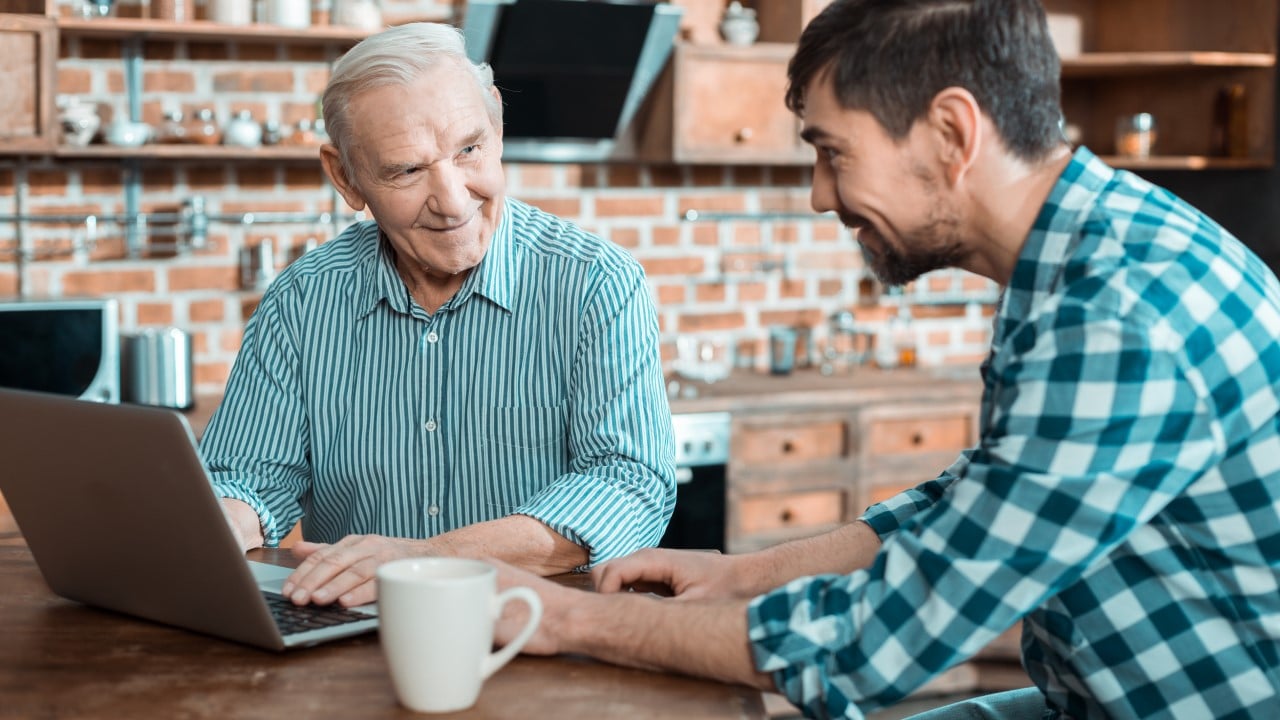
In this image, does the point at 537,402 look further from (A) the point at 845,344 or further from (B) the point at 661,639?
(A) the point at 845,344

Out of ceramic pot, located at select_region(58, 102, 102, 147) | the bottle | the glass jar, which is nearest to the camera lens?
ceramic pot, located at select_region(58, 102, 102, 147)

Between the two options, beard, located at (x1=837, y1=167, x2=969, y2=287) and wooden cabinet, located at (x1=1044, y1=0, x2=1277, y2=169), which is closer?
beard, located at (x1=837, y1=167, x2=969, y2=287)

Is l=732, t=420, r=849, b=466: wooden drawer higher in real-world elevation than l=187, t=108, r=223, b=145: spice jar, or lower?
lower

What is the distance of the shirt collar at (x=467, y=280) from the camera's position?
6.15 feet

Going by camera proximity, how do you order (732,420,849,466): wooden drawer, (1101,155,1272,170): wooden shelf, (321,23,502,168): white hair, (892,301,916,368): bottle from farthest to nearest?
(892,301,916,368): bottle, (1101,155,1272,170): wooden shelf, (732,420,849,466): wooden drawer, (321,23,502,168): white hair

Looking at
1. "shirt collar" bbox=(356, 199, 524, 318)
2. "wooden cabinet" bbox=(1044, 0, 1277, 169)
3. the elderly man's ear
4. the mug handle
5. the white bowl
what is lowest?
the mug handle

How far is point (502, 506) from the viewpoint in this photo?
6.18 feet

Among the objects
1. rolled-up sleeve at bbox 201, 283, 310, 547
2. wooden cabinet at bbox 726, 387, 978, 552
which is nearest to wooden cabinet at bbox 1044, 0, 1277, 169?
wooden cabinet at bbox 726, 387, 978, 552

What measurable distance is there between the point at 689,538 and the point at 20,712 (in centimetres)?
261

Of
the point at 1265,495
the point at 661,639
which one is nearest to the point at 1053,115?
the point at 1265,495

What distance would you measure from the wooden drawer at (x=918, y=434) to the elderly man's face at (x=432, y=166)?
212 cm

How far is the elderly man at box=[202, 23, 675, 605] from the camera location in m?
1.76

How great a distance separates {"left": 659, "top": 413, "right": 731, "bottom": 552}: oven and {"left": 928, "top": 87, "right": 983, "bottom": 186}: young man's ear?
91.1 inches

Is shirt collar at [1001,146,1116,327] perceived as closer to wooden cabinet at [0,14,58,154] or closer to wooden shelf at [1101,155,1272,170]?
wooden cabinet at [0,14,58,154]
